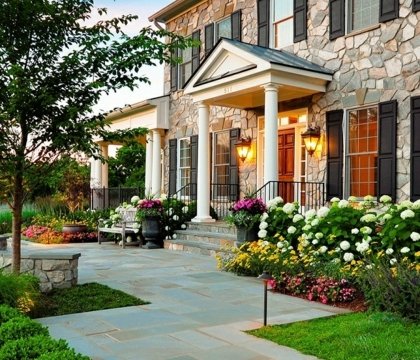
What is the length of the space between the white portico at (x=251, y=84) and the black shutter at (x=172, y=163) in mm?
3318

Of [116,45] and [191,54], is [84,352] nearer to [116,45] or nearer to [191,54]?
[116,45]

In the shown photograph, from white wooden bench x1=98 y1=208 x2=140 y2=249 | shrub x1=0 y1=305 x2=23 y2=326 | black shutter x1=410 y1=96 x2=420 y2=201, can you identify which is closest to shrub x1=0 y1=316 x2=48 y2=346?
shrub x1=0 y1=305 x2=23 y2=326

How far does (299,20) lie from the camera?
10.6 m

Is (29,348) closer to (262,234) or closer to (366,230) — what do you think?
(366,230)

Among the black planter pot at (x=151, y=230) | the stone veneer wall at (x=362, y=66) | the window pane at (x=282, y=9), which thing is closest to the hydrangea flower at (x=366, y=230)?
the stone veneer wall at (x=362, y=66)

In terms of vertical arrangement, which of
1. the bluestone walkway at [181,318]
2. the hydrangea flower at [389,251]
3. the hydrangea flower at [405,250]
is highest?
the hydrangea flower at [405,250]

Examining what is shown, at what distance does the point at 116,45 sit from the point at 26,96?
122 centimetres

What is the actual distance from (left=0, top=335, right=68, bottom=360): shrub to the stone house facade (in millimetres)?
6856

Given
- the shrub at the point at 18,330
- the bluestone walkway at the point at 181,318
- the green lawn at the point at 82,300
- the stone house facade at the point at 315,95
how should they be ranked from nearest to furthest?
the shrub at the point at 18,330
the bluestone walkway at the point at 181,318
the green lawn at the point at 82,300
the stone house facade at the point at 315,95

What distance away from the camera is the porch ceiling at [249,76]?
9430 mm

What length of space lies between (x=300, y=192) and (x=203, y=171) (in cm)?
225

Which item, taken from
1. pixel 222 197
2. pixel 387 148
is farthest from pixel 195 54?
pixel 387 148

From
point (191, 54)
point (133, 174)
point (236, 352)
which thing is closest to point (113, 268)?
point (236, 352)

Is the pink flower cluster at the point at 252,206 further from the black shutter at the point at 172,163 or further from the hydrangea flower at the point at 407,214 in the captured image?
the black shutter at the point at 172,163
